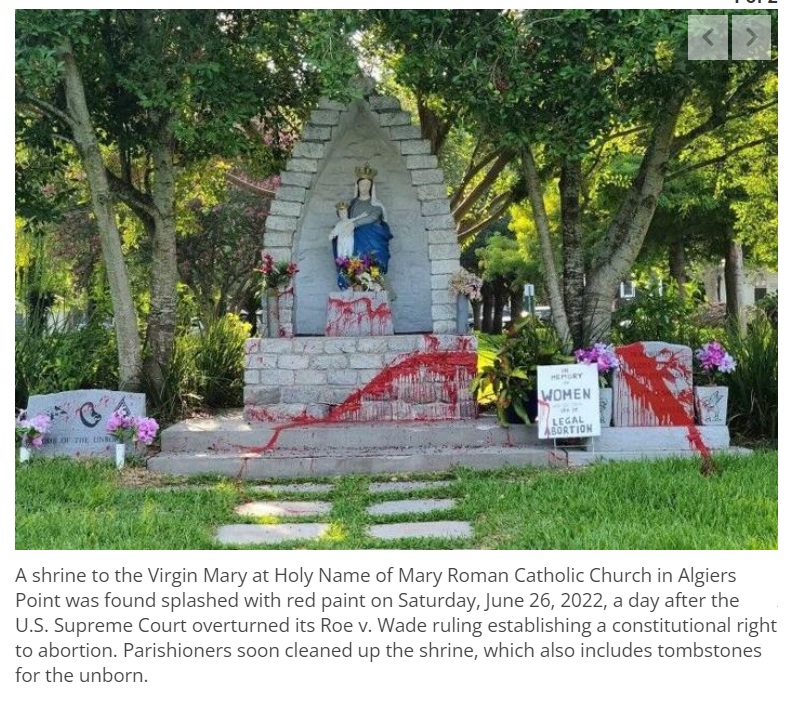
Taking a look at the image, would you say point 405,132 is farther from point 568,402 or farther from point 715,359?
point 715,359

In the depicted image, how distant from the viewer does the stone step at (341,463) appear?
644 cm

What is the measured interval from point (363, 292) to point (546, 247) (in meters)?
1.88

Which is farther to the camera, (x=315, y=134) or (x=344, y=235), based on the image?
(x=344, y=235)

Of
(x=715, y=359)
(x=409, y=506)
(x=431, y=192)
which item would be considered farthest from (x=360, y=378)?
(x=715, y=359)

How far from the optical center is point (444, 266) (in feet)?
27.3

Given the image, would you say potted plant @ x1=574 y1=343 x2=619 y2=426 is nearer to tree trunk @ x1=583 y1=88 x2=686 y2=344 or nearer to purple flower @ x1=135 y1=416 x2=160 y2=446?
tree trunk @ x1=583 y1=88 x2=686 y2=344

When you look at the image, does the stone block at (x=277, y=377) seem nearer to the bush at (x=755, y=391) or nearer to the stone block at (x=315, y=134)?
the stone block at (x=315, y=134)

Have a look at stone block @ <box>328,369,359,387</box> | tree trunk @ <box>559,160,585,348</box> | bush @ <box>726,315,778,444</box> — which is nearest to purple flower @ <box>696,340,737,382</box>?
bush @ <box>726,315,778,444</box>

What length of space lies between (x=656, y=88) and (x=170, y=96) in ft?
14.6

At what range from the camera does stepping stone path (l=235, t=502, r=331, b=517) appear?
17.2 ft

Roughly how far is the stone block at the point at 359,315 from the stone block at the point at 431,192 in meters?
1.13

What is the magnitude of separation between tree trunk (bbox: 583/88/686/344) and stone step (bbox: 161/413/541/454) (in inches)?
82.9

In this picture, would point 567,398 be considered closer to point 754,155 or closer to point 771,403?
point 771,403
